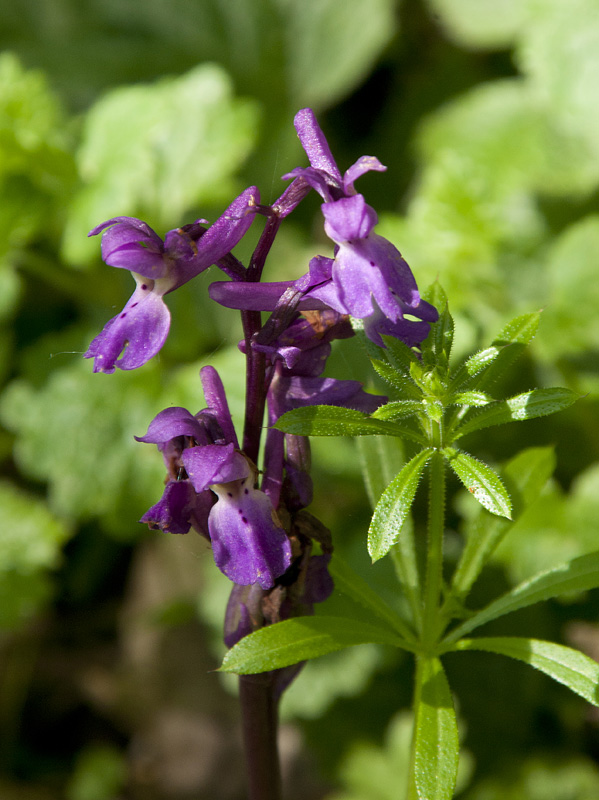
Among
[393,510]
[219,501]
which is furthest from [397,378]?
[219,501]

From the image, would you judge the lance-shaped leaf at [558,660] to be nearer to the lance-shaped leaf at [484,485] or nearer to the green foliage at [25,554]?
the lance-shaped leaf at [484,485]

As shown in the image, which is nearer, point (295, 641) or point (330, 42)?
point (295, 641)

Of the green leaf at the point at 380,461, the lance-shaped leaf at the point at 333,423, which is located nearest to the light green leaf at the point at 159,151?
the green leaf at the point at 380,461

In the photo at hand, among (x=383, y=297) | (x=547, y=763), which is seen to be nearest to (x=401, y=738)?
(x=547, y=763)

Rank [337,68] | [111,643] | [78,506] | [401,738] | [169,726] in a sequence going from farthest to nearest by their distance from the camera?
[337,68] → [111,643] → [169,726] → [78,506] → [401,738]

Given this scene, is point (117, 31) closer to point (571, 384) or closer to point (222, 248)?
point (571, 384)

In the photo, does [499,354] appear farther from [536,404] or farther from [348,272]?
[348,272]
